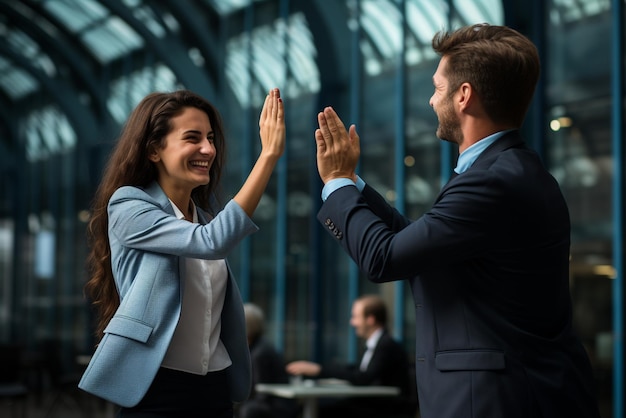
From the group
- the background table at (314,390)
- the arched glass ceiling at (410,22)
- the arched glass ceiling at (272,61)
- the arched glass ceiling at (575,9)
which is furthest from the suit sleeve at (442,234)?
the arched glass ceiling at (272,61)

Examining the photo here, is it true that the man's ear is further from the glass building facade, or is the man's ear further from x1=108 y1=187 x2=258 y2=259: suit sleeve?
the glass building facade

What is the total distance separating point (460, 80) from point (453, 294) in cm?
48

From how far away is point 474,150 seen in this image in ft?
7.17

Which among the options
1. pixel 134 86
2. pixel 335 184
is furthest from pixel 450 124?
pixel 134 86

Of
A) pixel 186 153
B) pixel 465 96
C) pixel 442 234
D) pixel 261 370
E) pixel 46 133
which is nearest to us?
pixel 442 234

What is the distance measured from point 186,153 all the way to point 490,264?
32.0 inches

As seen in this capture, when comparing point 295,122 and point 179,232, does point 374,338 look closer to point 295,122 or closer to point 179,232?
point 295,122

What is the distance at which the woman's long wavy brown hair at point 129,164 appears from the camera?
2.43m

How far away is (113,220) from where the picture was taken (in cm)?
234

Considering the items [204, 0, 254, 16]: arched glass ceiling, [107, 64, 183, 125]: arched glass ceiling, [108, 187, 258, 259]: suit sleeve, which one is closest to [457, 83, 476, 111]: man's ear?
[108, 187, 258, 259]: suit sleeve

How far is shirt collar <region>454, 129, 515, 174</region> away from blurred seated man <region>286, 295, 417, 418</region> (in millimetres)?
4710

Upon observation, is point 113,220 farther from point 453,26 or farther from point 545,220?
point 453,26

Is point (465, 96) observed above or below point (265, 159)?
above

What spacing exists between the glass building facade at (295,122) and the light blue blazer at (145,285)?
4.65m
